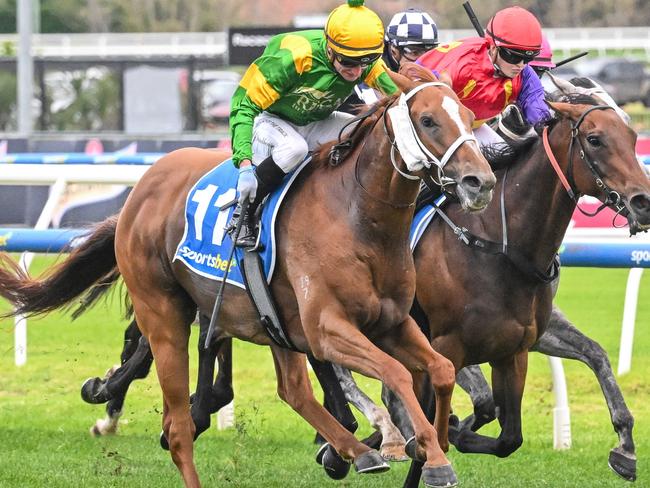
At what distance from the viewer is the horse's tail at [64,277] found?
20.7 ft

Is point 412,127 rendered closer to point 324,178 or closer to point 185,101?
point 324,178

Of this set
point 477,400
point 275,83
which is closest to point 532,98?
point 275,83

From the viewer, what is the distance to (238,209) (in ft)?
16.7

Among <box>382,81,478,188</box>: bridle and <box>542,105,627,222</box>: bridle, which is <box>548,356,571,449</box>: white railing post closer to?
<box>542,105,627,222</box>: bridle

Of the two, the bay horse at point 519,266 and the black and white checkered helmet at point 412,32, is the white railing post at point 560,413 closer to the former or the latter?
the bay horse at point 519,266

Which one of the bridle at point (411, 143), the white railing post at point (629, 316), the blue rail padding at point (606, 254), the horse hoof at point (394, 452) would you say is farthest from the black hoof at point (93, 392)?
the white railing post at point (629, 316)

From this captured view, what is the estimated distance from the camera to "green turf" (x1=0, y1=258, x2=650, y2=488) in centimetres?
586

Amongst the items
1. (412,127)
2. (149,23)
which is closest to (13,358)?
(412,127)

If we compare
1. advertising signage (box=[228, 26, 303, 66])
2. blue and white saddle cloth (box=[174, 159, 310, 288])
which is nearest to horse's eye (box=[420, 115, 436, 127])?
blue and white saddle cloth (box=[174, 159, 310, 288])

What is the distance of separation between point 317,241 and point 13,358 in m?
4.38

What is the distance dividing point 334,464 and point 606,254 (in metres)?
1.78

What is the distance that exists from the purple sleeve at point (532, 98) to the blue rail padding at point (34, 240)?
2.63m

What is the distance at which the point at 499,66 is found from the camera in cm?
550

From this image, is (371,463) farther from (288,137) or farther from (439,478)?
(288,137)
